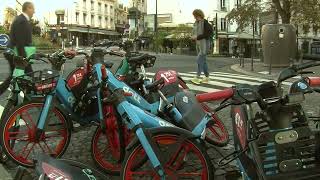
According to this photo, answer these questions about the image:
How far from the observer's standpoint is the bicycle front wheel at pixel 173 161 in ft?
11.6

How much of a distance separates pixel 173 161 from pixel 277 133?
0.79 m

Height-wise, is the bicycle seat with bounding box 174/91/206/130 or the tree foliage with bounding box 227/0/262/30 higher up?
the tree foliage with bounding box 227/0/262/30

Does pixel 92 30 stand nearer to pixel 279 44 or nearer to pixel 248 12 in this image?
pixel 248 12

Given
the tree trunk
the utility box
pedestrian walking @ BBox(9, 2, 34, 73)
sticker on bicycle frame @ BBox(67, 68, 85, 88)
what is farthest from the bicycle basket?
the tree trunk

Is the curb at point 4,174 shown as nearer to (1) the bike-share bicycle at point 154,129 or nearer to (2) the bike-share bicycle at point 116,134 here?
(1) the bike-share bicycle at point 154,129

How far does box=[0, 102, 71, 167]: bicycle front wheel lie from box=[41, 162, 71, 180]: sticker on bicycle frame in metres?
2.48

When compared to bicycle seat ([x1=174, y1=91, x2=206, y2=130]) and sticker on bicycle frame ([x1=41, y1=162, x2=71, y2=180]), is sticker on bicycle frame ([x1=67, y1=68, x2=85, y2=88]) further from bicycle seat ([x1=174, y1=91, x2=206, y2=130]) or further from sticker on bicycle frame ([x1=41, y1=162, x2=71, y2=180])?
sticker on bicycle frame ([x1=41, y1=162, x2=71, y2=180])

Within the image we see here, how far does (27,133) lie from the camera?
15.8ft

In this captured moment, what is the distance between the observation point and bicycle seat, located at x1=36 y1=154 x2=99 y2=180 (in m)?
2.21

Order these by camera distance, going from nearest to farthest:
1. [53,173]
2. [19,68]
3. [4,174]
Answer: [53,173] < [4,174] < [19,68]

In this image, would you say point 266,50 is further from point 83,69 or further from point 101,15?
point 101,15

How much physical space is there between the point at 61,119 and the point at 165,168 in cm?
175

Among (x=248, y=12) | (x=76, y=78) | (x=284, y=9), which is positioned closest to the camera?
(x=76, y=78)

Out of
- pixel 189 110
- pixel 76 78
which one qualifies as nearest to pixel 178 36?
pixel 76 78
